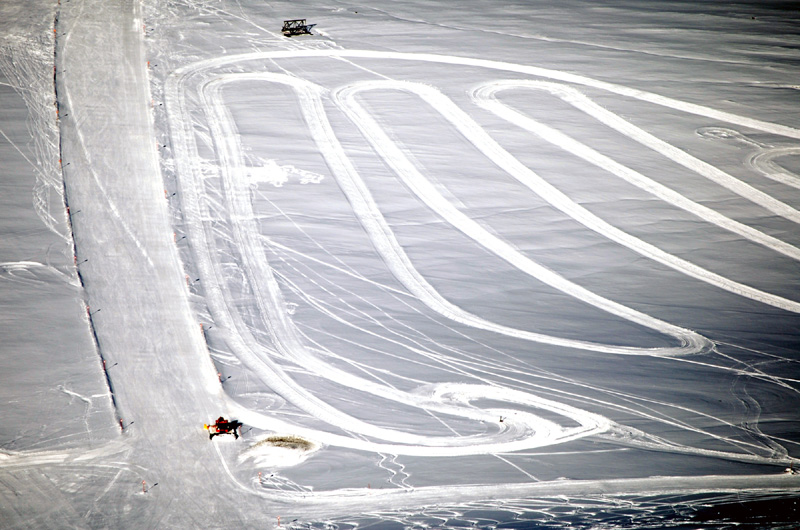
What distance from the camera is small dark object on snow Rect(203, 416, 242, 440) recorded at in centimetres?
1199

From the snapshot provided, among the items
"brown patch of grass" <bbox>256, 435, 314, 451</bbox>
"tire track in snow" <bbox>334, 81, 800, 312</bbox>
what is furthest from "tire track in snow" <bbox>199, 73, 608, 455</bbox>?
"tire track in snow" <bbox>334, 81, 800, 312</bbox>

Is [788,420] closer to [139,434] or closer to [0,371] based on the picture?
[139,434]

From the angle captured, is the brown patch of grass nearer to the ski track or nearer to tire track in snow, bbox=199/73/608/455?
the ski track

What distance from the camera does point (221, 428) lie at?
11992 millimetres

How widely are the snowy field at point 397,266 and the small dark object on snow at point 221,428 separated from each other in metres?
0.16

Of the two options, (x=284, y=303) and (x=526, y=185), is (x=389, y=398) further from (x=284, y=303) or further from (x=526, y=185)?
(x=526, y=185)

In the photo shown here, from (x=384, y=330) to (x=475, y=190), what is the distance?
5.10 m

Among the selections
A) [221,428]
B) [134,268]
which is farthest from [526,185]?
[221,428]

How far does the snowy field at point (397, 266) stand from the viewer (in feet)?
37.8

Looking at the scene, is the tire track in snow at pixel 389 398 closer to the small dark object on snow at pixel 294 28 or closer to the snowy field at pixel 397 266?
the snowy field at pixel 397 266

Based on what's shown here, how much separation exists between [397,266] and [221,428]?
5.55 m

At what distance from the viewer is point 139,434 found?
12047 millimetres

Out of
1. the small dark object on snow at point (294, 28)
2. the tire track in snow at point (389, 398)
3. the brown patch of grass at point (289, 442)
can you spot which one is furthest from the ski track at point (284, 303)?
the small dark object on snow at point (294, 28)

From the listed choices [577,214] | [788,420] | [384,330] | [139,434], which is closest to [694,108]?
[577,214]
